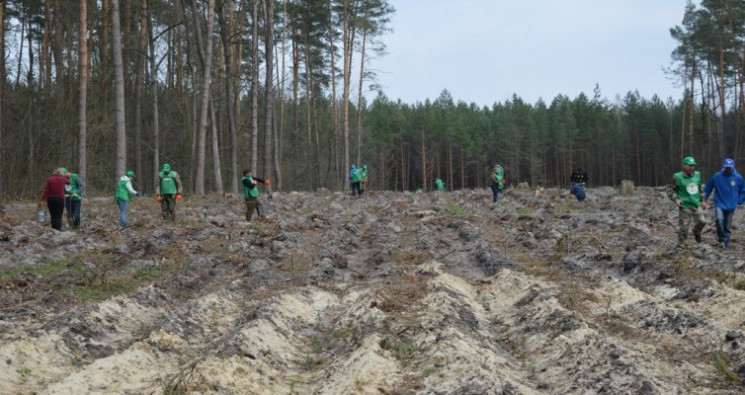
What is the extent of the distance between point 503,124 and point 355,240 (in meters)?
63.7

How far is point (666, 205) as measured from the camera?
66.5ft

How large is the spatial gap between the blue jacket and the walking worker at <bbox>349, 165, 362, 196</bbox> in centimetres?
1820

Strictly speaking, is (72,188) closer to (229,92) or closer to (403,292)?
(403,292)

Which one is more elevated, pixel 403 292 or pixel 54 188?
pixel 54 188

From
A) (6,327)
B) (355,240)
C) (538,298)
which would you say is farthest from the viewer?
(355,240)

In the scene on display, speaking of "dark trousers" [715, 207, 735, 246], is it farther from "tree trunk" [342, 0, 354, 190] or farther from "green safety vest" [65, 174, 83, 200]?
"tree trunk" [342, 0, 354, 190]

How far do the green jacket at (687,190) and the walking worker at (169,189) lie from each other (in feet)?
34.8

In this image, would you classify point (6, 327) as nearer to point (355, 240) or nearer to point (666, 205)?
point (355, 240)

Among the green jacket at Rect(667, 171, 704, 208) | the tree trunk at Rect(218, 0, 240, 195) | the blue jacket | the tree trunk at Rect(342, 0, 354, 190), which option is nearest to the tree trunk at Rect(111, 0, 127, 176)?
the tree trunk at Rect(218, 0, 240, 195)

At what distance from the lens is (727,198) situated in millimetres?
10484

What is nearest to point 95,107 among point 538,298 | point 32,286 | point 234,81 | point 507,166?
point 234,81

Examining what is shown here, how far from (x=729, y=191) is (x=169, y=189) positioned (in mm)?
11790

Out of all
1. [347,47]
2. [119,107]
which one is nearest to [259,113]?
[347,47]

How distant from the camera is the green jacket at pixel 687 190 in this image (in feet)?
34.5
